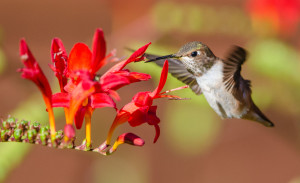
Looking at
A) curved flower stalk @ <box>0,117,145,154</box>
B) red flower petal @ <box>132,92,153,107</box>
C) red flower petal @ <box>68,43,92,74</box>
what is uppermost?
red flower petal @ <box>68,43,92,74</box>

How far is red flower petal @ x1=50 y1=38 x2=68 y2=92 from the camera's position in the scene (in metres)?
1.07

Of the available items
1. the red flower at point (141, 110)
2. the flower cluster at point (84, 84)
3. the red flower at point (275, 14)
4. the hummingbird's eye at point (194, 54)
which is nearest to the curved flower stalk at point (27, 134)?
the flower cluster at point (84, 84)

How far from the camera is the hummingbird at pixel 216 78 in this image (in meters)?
1.45

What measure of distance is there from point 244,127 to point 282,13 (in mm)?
1887

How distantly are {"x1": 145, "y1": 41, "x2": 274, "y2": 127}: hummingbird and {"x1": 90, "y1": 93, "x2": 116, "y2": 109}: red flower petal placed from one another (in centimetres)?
41

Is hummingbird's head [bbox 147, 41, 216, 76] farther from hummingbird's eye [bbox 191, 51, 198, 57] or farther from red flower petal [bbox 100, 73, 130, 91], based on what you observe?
red flower petal [bbox 100, 73, 130, 91]

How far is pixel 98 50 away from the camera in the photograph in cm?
98

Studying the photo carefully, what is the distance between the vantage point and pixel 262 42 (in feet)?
8.73

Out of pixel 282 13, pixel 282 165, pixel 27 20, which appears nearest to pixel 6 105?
pixel 27 20

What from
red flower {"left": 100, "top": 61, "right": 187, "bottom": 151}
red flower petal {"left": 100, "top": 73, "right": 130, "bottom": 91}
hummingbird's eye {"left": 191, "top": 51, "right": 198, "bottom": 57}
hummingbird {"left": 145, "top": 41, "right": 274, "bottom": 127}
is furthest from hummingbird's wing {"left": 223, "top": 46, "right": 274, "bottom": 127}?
red flower petal {"left": 100, "top": 73, "right": 130, "bottom": 91}

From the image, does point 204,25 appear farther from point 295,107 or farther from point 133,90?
point 133,90

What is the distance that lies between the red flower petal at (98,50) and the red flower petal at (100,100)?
A: 60 mm

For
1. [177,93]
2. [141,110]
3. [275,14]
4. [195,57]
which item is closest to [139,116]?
[141,110]

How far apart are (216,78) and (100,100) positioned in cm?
61
